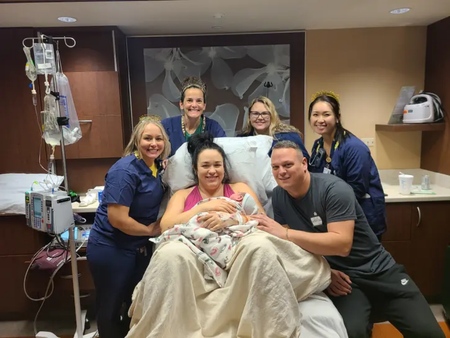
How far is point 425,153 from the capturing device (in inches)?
125

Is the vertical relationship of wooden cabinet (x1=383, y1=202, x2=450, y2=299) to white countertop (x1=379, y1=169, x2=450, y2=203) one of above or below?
below

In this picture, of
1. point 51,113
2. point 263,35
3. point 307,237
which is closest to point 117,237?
point 51,113

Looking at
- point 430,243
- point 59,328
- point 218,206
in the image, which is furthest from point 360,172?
point 59,328

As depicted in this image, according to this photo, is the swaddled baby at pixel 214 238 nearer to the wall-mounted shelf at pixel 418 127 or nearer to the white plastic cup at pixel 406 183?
the white plastic cup at pixel 406 183

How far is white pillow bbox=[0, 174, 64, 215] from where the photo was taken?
7.99 feet

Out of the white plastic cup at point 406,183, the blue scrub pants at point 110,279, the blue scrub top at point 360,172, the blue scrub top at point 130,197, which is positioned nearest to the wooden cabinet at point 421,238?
the white plastic cup at point 406,183

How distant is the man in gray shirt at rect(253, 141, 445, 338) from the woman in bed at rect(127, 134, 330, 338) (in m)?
0.16

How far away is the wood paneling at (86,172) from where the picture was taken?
9.94 ft

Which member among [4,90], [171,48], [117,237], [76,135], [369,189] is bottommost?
[117,237]

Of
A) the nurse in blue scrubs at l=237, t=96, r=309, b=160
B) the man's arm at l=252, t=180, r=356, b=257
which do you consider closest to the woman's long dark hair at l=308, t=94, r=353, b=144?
the nurse in blue scrubs at l=237, t=96, r=309, b=160

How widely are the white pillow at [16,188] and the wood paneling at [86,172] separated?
33 cm

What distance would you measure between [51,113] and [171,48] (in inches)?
59.2

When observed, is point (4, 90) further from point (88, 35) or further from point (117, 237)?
point (117, 237)

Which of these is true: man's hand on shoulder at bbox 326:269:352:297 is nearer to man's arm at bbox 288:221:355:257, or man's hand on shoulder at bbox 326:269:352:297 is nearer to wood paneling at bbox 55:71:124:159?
man's arm at bbox 288:221:355:257
